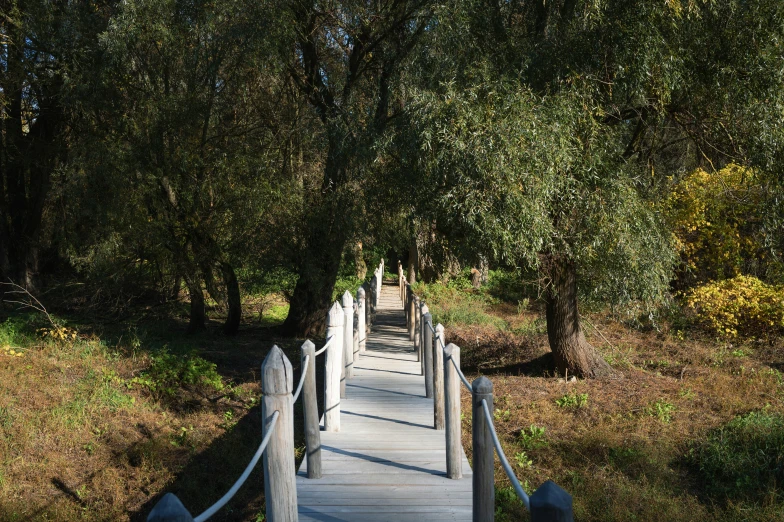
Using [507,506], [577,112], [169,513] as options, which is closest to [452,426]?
[507,506]

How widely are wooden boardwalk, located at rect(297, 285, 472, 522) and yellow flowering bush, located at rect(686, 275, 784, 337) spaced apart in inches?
298

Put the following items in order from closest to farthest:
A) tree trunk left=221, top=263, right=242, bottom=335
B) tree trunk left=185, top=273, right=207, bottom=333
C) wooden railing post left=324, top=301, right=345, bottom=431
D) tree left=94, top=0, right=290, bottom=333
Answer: wooden railing post left=324, top=301, right=345, bottom=431
tree left=94, top=0, right=290, bottom=333
tree trunk left=221, top=263, right=242, bottom=335
tree trunk left=185, top=273, right=207, bottom=333

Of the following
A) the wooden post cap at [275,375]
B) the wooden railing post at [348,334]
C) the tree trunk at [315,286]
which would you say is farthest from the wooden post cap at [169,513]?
the tree trunk at [315,286]

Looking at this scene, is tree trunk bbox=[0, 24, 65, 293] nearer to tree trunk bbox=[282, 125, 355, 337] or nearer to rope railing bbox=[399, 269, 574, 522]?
tree trunk bbox=[282, 125, 355, 337]

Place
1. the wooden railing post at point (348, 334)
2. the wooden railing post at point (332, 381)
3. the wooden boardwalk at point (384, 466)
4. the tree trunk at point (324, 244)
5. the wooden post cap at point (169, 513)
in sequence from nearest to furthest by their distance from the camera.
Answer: the wooden post cap at point (169, 513) < the wooden boardwalk at point (384, 466) < the wooden railing post at point (332, 381) < the wooden railing post at point (348, 334) < the tree trunk at point (324, 244)

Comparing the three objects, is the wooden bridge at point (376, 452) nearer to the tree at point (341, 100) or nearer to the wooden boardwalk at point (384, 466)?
the wooden boardwalk at point (384, 466)

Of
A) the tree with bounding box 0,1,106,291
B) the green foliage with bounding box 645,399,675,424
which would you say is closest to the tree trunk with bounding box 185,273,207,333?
the tree with bounding box 0,1,106,291

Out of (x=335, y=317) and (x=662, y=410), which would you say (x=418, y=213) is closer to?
(x=335, y=317)

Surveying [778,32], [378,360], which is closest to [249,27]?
[378,360]

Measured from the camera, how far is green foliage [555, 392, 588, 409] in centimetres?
1048

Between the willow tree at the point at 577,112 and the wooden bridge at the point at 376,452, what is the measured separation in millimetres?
2057

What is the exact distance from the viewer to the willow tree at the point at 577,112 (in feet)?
30.1

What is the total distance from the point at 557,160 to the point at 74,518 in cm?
756

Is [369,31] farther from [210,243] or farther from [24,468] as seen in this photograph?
[24,468]
